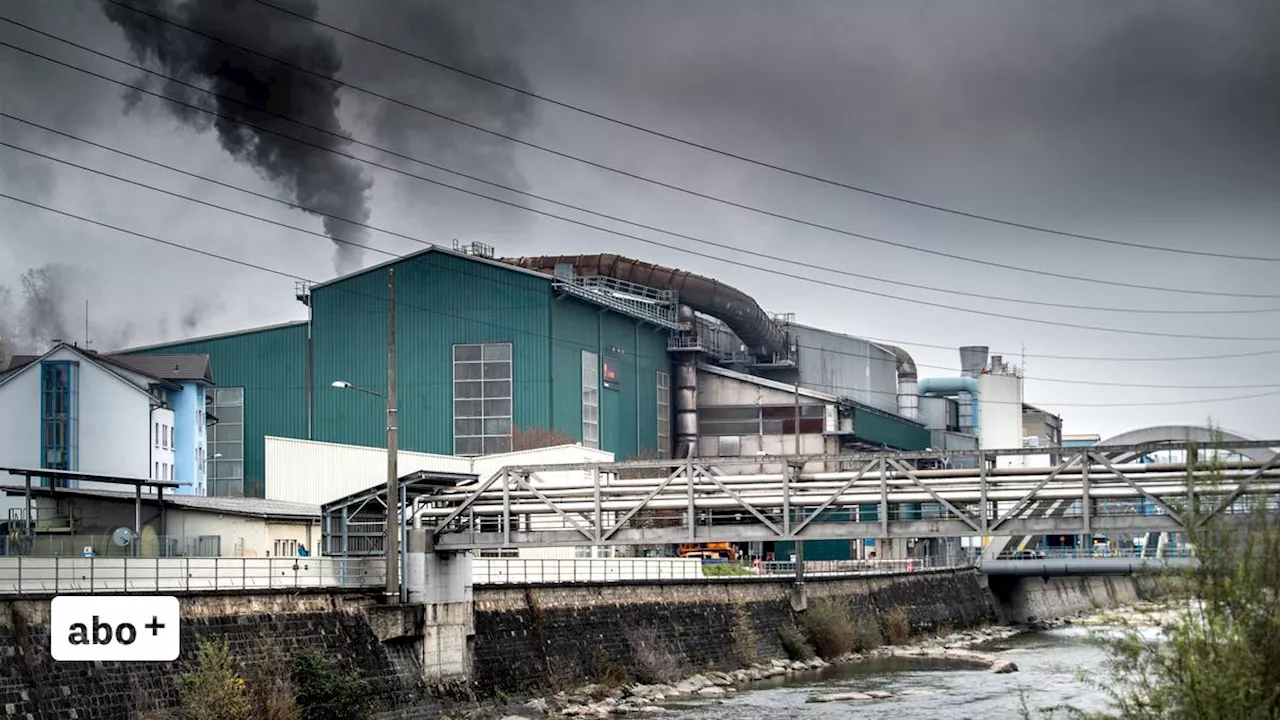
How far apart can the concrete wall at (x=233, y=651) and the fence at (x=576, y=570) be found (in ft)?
22.2

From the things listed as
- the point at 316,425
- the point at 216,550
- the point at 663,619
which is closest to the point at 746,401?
the point at 316,425

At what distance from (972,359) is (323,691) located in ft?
382

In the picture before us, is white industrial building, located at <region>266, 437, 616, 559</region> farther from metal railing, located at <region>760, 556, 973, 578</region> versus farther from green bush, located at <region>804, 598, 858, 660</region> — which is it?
metal railing, located at <region>760, 556, 973, 578</region>

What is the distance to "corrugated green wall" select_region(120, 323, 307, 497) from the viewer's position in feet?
304

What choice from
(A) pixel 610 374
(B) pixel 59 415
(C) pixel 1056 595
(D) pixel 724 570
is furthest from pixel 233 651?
(C) pixel 1056 595

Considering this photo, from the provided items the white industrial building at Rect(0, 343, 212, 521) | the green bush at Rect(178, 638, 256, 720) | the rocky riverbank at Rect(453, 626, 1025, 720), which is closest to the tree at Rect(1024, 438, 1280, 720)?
the green bush at Rect(178, 638, 256, 720)

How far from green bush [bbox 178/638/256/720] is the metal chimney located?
118 m

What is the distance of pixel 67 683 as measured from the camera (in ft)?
107

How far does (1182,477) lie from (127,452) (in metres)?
57.1

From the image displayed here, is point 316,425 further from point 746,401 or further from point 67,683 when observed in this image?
point 67,683

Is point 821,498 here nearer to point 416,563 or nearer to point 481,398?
point 416,563

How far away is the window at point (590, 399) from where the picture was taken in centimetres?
9225

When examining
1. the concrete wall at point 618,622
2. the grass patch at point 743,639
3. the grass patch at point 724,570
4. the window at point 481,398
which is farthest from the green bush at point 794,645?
the window at point 481,398

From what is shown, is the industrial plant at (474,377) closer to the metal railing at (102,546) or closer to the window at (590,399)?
the window at (590,399)
